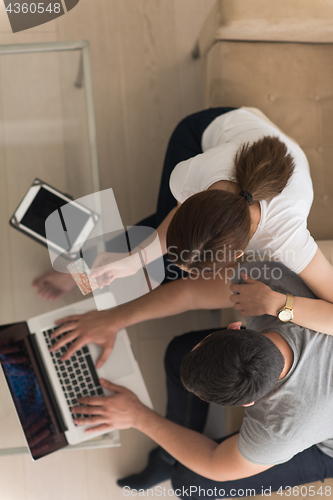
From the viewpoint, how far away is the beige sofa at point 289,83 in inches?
44.4

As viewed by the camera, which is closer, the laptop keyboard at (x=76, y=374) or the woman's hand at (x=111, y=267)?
the woman's hand at (x=111, y=267)

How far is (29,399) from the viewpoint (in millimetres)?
918

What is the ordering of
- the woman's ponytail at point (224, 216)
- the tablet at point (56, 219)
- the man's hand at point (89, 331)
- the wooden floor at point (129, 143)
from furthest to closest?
1. the wooden floor at point (129, 143)
2. the man's hand at point (89, 331)
3. the tablet at point (56, 219)
4. the woman's ponytail at point (224, 216)

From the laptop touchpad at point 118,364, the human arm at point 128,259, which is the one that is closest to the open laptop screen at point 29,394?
the laptop touchpad at point 118,364

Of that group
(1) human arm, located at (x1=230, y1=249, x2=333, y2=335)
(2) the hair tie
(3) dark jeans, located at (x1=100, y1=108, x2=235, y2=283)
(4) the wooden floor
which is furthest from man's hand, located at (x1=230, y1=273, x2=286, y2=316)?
(4) the wooden floor

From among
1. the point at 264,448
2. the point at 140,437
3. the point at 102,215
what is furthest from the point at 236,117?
the point at 140,437

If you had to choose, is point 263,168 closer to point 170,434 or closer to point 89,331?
point 89,331

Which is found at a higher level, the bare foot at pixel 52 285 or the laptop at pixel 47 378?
the bare foot at pixel 52 285

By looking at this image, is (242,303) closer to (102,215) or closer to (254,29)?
(102,215)

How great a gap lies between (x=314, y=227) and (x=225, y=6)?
69 cm

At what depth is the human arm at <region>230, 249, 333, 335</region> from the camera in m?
0.83

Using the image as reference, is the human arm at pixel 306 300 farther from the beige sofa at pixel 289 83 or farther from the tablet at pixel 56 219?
the tablet at pixel 56 219

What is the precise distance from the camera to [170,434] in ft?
3.32

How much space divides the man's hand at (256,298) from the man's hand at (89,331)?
1.15 feet
